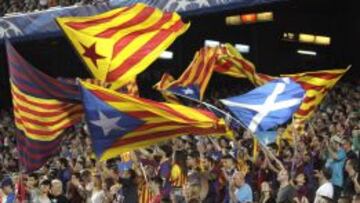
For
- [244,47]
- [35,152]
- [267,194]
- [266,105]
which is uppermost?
[244,47]

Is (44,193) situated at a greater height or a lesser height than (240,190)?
greater

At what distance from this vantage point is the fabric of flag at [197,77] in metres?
15.9

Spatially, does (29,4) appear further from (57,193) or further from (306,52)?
(57,193)

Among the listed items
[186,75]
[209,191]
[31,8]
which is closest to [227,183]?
[209,191]

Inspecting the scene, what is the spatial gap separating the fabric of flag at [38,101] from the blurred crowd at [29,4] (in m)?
10.4

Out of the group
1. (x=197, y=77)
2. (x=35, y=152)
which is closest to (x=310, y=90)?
(x=197, y=77)

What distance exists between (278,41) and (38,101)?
14.8 meters

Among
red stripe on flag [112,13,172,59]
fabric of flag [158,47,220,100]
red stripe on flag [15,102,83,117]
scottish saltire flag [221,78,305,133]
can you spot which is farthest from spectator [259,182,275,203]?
fabric of flag [158,47,220,100]

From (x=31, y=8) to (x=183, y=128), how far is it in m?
15.4

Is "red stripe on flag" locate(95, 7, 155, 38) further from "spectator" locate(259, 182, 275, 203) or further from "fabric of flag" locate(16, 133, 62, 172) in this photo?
"spectator" locate(259, 182, 275, 203)

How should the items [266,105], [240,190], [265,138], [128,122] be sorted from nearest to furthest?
[128,122] → [240,190] → [266,105] → [265,138]

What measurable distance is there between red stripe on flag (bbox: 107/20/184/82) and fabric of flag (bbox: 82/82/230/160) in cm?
101

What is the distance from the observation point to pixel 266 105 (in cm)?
1341

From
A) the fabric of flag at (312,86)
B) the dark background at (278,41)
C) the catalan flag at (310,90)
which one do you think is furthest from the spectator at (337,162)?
the dark background at (278,41)
